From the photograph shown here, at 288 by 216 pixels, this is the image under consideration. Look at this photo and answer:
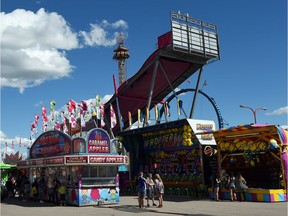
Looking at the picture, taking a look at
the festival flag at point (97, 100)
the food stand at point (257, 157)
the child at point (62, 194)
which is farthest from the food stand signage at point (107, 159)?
the festival flag at point (97, 100)

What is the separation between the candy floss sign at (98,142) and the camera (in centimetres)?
2042

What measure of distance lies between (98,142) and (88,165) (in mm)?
1428

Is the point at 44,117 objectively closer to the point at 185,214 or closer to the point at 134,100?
the point at 134,100

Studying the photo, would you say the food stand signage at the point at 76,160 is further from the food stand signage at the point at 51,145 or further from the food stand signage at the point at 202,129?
the food stand signage at the point at 202,129

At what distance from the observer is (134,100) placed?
45438 mm

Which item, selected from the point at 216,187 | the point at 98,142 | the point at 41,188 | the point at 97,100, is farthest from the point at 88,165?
the point at 97,100

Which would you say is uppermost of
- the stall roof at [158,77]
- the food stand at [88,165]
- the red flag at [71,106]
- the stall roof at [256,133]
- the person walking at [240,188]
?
the stall roof at [158,77]

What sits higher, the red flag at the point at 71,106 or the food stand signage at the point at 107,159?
the red flag at the point at 71,106

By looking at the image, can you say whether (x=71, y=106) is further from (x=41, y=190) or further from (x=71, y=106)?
(x=41, y=190)

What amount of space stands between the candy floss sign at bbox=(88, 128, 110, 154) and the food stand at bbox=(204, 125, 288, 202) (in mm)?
6497

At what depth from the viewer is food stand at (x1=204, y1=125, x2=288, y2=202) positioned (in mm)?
19438

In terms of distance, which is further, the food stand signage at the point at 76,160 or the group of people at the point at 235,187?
the group of people at the point at 235,187

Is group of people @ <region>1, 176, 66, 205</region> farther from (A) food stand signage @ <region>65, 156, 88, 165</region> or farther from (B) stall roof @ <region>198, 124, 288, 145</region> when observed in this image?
(B) stall roof @ <region>198, 124, 288, 145</region>

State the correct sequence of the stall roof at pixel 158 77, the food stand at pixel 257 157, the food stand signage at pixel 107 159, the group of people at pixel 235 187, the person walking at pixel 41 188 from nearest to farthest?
the food stand at pixel 257 157
the food stand signage at pixel 107 159
the group of people at pixel 235 187
the person walking at pixel 41 188
the stall roof at pixel 158 77
